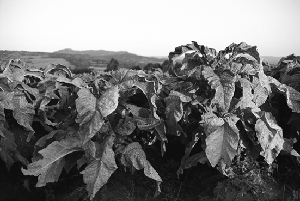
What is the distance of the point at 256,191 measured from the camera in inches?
99.0

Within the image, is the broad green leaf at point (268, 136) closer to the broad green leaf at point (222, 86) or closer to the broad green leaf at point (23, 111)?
the broad green leaf at point (222, 86)

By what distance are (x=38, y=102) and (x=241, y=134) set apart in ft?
5.99

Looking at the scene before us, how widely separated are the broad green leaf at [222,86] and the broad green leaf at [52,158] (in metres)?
1.18

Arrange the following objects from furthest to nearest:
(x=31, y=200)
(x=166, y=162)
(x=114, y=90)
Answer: (x=166, y=162) < (x=31, y=200) < (x=114, y=90)

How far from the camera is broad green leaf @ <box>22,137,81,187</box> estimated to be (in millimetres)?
2205

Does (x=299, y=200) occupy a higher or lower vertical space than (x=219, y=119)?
lower

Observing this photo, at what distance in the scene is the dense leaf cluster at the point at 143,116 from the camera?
7.17 feet

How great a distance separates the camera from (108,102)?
2.12m

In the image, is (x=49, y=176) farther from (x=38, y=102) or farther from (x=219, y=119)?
(x=219, y=119)

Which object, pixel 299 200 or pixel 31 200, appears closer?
pixel 299 200

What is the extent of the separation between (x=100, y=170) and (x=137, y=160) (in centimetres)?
30

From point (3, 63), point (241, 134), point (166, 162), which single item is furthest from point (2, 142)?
point (241, 134)

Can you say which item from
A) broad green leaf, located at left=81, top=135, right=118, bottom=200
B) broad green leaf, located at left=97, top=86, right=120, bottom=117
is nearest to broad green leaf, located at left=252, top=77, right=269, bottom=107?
broad green leaf, located at left=97, top=86, right=120, bottom=117

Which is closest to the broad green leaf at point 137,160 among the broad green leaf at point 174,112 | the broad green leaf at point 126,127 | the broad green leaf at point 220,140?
the broad green leaf at point 126,127
